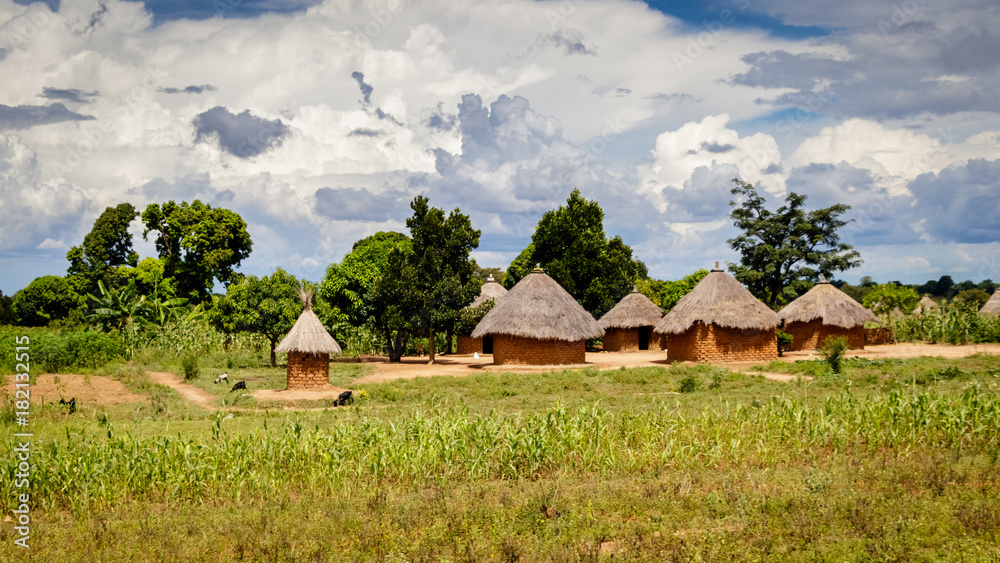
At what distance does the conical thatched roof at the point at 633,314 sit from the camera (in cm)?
2986

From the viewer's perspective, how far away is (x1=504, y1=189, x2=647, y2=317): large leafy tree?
108ft

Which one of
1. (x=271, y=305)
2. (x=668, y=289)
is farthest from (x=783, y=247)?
(x=271, y=305)

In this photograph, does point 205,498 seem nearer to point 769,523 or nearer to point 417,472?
point 417,472

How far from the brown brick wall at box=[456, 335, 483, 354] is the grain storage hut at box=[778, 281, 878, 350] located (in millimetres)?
13208

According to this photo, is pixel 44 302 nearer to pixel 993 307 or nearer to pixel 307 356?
pixel 307 356

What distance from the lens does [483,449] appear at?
8109mm

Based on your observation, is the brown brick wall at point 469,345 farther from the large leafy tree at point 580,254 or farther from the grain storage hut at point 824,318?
the grain storage hut at point 824,318

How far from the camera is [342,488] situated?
24.8ft

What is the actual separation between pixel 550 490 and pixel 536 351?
632 inches

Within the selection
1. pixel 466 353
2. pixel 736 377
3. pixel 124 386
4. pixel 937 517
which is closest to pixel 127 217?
pixel 466 353

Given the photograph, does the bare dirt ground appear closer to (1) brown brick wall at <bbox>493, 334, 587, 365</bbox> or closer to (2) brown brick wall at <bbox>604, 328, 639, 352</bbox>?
(1) brown brick wall at <bbox>493, 334, 587, 365</bbox>

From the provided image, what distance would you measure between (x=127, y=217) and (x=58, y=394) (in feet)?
86.3

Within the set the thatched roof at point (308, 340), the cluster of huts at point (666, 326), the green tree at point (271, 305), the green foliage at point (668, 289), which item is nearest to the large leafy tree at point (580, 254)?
the green foliage at point (668, 289)

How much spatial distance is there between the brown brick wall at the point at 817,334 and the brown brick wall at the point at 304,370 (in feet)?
67.1
